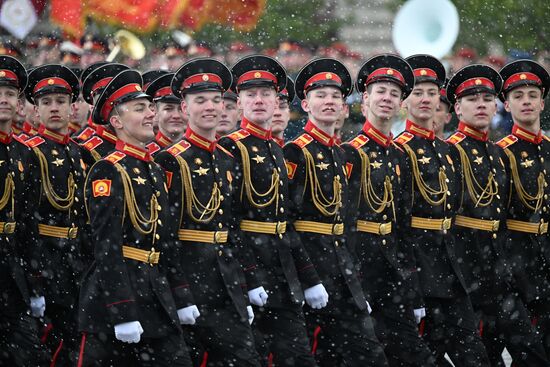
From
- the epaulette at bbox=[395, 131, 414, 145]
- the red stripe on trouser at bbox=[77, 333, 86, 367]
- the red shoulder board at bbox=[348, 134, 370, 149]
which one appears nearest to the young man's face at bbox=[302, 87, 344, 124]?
the red shoulder board at bbox=[348, 134, 370, 149]

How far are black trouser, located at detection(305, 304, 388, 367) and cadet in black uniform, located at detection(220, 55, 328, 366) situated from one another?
0.20 m

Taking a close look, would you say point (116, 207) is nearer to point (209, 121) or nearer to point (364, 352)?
point (209, 121)

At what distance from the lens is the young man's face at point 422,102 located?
11867mm

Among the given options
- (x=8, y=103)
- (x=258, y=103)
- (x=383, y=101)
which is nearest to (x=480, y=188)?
(x=383, y=101)

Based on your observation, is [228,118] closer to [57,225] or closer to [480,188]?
[480,188]

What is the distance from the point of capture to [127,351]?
9531mm

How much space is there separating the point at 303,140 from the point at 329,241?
71 cm

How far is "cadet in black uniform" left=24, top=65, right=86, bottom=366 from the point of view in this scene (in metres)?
10.9

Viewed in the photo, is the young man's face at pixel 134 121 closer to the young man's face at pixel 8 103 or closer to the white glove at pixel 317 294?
the young man's face at pixel 8 103

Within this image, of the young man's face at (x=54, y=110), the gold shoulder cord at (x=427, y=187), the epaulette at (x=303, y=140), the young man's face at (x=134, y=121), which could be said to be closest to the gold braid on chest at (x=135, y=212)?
the young man's face at (x=134, y=121)

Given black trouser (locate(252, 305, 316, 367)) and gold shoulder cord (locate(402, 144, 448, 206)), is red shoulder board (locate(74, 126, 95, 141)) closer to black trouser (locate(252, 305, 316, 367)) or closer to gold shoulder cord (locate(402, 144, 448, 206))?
black trouser (locate(252, 305, 316, 367))

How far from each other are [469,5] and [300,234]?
10971 mm

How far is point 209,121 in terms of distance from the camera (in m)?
10.2

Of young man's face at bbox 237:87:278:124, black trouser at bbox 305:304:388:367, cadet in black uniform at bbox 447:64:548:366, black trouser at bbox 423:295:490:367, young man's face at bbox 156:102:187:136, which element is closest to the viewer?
black trouser at bbox 305:304:388:367
